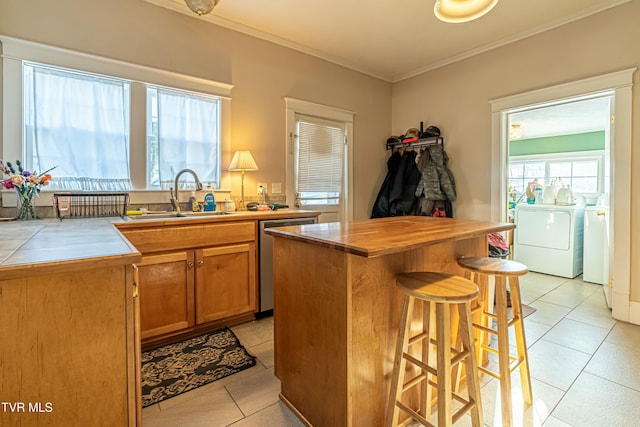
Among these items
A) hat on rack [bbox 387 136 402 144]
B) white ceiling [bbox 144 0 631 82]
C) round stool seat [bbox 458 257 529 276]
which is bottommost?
round stool seat [bbox 458 257 529 276]

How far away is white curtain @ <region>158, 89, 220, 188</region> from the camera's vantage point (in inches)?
104

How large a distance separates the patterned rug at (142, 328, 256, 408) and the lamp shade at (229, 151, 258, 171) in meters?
1.45

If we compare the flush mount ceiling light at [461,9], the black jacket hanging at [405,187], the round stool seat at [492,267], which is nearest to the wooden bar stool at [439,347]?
the round stool seat at [492,267]

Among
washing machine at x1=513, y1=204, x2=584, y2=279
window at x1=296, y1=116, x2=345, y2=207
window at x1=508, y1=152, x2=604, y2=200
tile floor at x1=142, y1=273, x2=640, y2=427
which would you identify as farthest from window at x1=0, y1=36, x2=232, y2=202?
window at x1=508, y1=152, x2=604, y2=200

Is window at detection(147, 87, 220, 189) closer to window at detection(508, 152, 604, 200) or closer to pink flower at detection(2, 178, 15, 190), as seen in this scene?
pink flower at detection(2, 178, 15, 190)

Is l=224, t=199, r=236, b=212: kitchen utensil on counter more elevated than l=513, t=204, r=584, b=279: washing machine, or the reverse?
l=224, t=199, r=236, b=212: kitchen utensil on counter

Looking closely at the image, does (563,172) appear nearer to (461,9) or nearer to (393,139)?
(393,139)

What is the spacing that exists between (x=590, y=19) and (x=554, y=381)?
3.02 meters

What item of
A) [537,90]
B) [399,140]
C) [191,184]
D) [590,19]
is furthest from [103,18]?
[590,19]

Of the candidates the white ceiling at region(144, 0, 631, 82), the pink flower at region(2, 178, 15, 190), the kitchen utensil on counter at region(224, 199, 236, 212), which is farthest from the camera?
the kitchen utensil on counter at region(224, 199, 236, 212)

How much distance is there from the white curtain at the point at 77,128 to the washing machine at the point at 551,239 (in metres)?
4.79

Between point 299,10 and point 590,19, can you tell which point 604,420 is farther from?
point 299,10

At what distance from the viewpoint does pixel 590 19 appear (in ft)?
8.82

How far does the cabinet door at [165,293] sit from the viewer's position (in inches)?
79.0
